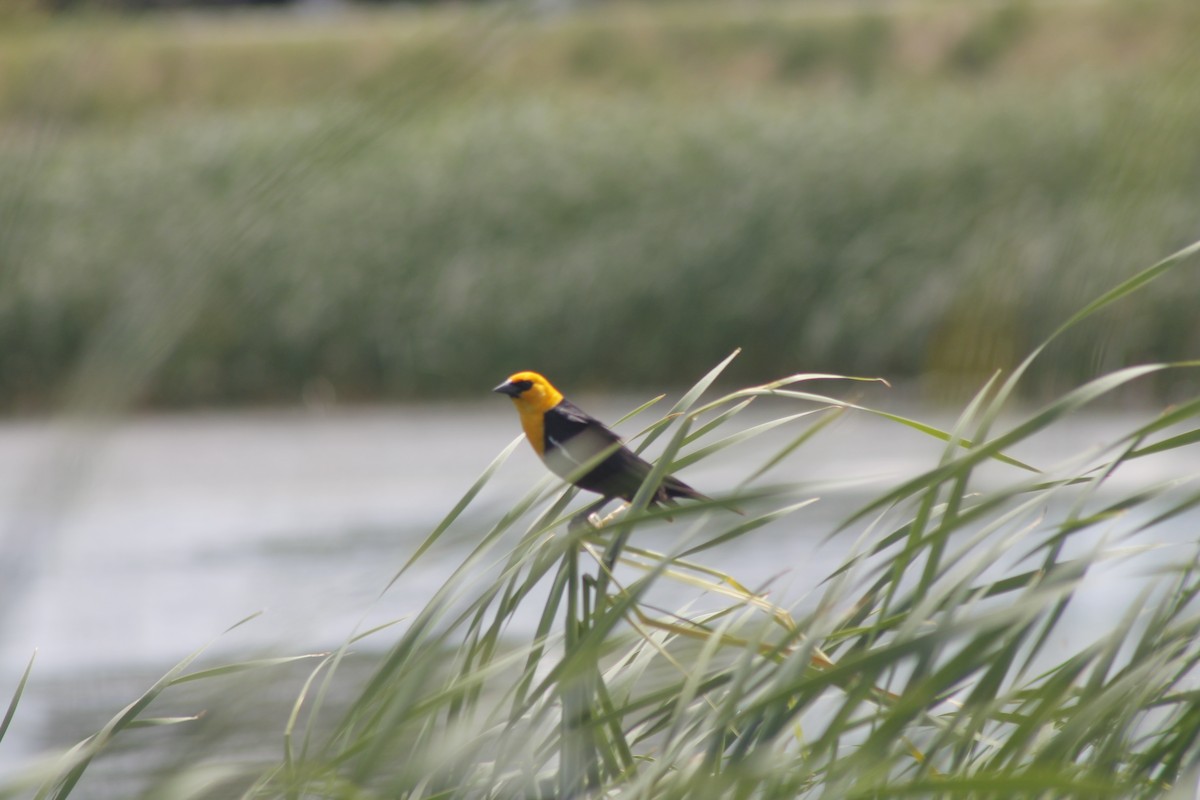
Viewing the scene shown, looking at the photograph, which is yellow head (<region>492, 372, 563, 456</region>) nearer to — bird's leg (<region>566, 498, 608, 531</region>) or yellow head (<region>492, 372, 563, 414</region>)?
yellow head (<region>492, 372, 563, 414</region>)

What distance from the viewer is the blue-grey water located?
0.88 m

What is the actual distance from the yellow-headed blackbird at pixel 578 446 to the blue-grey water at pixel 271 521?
3.8 inches

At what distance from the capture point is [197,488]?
965 centimetres

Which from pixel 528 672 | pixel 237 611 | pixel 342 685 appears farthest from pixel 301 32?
pixel 528 672

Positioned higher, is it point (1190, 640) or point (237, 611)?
point (1190, 640)

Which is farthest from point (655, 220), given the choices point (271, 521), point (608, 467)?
point (608, 467)

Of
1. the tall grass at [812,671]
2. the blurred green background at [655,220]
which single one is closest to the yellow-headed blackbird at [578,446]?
the tall grass at [812,671]

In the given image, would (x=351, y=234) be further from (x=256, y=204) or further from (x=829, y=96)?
(x=256, y=204)

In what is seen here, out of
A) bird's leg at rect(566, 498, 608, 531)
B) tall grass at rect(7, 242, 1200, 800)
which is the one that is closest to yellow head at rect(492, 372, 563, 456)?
bird's leg at rect(566, 498, 608, 531)

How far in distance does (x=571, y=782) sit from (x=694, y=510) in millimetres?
369

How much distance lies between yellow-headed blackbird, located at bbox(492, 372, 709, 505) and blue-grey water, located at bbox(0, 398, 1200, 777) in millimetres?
97

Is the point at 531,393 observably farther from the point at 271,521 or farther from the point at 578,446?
the point at 271,521

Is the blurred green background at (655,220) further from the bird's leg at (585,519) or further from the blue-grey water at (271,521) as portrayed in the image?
the bird's leg at (585,519)

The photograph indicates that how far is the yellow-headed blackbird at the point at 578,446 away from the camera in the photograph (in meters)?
1.93
